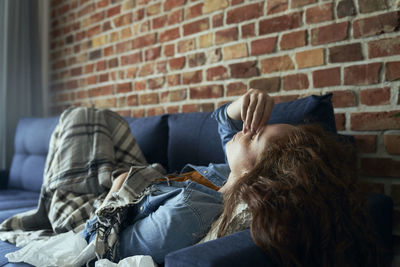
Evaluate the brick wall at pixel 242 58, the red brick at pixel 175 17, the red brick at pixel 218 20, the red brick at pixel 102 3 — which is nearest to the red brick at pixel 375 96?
the brick wall at pixel 242 58

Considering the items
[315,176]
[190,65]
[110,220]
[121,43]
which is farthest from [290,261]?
[121,43]

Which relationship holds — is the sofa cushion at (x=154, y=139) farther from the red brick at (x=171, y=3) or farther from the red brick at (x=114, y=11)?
the red brick at (x=114, y=11)

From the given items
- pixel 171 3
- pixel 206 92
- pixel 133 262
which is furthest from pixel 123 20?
pixel 133 262

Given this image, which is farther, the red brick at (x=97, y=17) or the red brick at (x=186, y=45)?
the red brick at (x=97, y=17)

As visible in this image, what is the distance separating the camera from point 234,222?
91 centimetres

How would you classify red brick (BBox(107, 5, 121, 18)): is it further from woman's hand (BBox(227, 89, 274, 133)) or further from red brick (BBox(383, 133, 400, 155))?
red brick (BBox(383, 133, 400, 155))

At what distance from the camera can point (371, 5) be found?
1.42 metres

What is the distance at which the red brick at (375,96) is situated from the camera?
140 centimetres

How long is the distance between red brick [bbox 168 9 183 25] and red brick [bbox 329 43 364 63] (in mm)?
958

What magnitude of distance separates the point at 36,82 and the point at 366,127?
8.83ft

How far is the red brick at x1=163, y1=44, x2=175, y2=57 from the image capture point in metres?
2.21

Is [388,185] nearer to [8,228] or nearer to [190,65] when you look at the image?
[190,65]

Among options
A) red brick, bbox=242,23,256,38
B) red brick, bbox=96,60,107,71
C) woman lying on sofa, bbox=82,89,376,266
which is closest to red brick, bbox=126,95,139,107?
red brick, bbox=96,60,107,71

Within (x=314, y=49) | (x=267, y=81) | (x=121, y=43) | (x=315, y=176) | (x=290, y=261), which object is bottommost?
(x=290, y=261)
